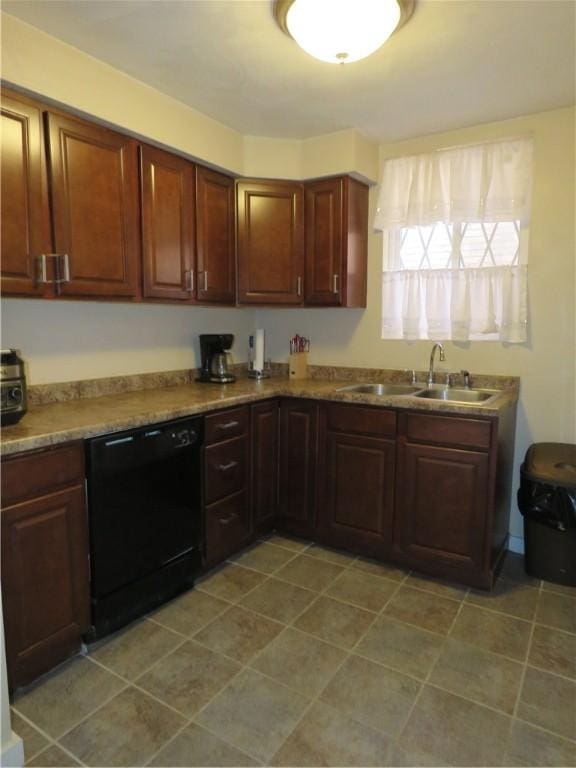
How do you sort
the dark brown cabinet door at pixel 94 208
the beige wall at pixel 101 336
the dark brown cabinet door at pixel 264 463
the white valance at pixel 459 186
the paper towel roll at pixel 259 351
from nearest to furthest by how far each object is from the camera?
1. the dark brown cabinet door at pixel 94 208
2. the beige wall at pixel 101 336
3. the white valance at pixel 459 186
4. the dark brown cabinet door at pixel 264 463
5. the paper towel roll at pixel 259 351

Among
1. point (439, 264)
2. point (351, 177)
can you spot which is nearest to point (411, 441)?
point (439, 264)

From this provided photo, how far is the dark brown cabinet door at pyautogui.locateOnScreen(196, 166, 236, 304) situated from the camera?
2668mm

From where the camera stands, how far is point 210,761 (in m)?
1.43

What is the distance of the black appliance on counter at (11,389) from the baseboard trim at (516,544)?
8.75ft

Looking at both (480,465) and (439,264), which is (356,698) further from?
(439,264)

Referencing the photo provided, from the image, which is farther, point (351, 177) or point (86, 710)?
point (351, 177)

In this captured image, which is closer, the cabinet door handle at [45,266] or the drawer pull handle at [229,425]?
the cabinet door handle at [45,266]

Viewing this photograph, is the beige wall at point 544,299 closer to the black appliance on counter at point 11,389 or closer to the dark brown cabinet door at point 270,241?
the dark brown cabinet door at point 270,241

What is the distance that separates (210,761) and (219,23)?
2.51 meters

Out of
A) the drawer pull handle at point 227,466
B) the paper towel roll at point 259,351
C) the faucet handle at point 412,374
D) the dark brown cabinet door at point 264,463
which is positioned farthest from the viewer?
the paper towel roll at point 259,351

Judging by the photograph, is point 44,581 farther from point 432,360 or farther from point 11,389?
point 432,360

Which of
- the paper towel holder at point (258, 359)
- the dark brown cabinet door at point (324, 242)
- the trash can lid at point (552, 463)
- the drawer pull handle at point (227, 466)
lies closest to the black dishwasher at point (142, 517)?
the drawer pull handle at point (227, 466)

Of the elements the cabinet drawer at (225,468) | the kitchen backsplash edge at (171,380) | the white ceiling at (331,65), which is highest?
the white ceiling at (331,65)

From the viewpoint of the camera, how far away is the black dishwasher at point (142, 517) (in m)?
1.87
